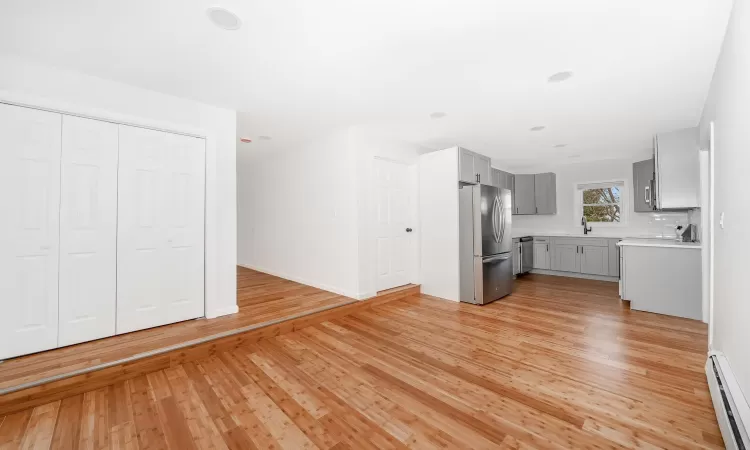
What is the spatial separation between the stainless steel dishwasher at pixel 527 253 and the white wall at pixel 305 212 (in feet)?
13.0

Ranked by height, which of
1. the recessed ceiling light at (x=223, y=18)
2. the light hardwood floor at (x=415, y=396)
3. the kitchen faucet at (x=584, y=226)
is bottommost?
the light hardwood floor at (x=415, y=396)

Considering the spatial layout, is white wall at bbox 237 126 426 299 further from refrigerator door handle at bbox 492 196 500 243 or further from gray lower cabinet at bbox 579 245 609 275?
gray lower cabinet at bbox 579 245 609 275

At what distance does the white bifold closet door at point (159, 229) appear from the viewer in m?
2.80

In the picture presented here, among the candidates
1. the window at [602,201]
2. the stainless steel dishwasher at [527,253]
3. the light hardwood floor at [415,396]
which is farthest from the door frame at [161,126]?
the window at [602,201]

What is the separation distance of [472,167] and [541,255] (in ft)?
10.4

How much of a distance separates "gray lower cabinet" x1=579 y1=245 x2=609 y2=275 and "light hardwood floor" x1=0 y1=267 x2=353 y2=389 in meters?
4.81

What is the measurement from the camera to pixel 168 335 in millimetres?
2754

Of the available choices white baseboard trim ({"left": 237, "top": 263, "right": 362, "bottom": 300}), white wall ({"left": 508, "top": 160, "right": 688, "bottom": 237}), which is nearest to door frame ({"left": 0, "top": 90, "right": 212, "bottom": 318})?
white baseboard trim ({"left": 237, "top": 263, "right": 362, "bottom": 300})

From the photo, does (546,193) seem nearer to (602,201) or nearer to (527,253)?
(602,201)

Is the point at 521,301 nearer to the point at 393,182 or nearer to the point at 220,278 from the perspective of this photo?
the point at 393,182

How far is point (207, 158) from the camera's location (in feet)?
10.6

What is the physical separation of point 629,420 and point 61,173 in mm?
4475

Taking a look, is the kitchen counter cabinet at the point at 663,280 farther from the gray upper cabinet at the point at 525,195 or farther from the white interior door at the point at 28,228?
the white interior door at the point at 28,228

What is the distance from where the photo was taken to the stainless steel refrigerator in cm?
424
